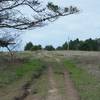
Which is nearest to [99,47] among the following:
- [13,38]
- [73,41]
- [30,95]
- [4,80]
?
[73,41]

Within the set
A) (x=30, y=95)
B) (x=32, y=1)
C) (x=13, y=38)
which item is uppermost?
(x=32, y=1)

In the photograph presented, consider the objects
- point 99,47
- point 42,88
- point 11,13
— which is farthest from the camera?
point 99,47

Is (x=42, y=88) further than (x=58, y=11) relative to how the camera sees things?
No

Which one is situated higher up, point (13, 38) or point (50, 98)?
point (13, 38)

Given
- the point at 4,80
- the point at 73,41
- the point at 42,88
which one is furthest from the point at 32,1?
the point at 73,41

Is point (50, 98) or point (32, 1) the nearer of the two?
point (50, 98)

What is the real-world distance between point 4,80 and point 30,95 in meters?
5.42

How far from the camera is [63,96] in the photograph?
619 inches

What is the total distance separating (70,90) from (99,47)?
60268mm

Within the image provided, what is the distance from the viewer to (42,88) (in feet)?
61.4

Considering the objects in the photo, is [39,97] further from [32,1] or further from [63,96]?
[32,1]

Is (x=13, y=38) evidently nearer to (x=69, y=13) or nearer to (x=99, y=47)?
(x=69, y=13)

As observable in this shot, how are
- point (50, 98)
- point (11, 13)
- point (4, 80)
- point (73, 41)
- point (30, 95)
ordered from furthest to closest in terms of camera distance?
point (73, 41) → point (11, 13) → point (4, 80) → point (30, 95) → point (50, 98)

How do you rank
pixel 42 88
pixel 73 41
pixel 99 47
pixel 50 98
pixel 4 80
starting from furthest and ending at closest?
pixel 73 41, pixel 99 47, pixel 4 80, pixel 42 88, pixel 50 98
